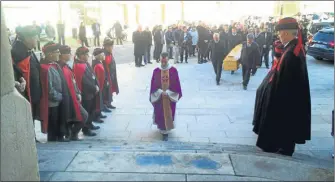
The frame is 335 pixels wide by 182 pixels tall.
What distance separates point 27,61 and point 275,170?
385cm

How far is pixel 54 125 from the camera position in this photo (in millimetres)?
5926

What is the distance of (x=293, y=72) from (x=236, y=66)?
8.74 metres

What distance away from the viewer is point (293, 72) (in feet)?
16.5

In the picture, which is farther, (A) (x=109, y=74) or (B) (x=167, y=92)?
(A) (x=109, y=74)

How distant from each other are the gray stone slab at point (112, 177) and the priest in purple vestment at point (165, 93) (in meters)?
3.33

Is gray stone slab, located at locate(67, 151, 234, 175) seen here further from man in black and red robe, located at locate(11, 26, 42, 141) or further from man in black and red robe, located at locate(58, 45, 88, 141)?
man in black and red robe, located at locate(58, 45, 88, 141)

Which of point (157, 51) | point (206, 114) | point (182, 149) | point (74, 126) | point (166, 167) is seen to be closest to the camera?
point (166, 167)

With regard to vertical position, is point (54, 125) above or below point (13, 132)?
below

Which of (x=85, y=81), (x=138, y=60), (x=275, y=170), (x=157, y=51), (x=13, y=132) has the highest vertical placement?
(x=13, y=132)

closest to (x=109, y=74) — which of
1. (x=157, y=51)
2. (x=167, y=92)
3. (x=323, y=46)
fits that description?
(x=167, y=92)

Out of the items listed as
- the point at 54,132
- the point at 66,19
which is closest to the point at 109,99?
the point at 54,132

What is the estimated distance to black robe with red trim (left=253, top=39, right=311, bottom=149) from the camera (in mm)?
5055

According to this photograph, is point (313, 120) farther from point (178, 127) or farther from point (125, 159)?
point (125, 159)

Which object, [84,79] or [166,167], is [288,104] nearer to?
[166,167]
